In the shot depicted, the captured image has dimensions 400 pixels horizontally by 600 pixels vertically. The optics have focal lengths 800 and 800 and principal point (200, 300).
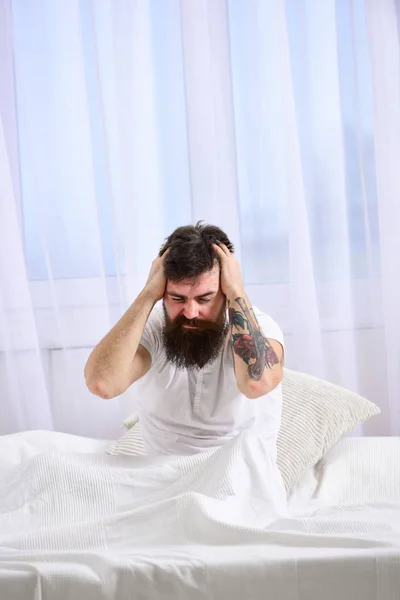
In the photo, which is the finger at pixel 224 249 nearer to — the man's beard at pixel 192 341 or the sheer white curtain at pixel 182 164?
the man's beard at pixel 192 341

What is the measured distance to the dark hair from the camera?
6.99ft

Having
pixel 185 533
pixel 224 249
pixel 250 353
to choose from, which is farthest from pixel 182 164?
pixel 185 533

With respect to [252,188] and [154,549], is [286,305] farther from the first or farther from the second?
[154,549]

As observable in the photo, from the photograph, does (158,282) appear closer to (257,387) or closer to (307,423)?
(257,387)

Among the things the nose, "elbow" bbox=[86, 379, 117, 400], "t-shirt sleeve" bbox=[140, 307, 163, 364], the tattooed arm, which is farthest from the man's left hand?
"elbow" bbox=[86, 379, 117, 400]

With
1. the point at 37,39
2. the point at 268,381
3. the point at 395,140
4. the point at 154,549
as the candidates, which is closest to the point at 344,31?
the point at 395,140

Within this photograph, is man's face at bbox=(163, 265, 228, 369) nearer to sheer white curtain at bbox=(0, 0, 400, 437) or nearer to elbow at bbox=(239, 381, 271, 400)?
elbow at bbox=(239, 381, 271, 400)

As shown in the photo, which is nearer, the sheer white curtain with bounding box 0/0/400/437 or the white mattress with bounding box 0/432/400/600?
the white mattress with bounding box 0/432/400/600

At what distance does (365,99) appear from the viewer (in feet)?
10.4

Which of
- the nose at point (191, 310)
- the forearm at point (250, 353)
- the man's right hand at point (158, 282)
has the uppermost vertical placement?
the man's right hand at point (158, 282)

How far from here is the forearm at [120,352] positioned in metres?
2.16

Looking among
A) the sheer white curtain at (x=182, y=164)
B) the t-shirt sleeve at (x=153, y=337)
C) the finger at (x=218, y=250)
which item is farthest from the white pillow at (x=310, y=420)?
the sheer white curtain at (x=182, y=164)

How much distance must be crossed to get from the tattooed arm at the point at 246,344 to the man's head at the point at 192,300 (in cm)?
3

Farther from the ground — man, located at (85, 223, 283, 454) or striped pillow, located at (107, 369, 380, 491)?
man, located at (85, 223, 283, 454)
